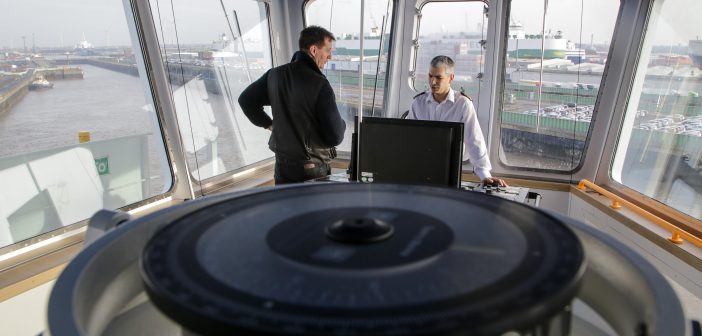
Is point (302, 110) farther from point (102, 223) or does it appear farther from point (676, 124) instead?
point (676, 124)

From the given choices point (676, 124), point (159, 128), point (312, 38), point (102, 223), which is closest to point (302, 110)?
point (312, 38)

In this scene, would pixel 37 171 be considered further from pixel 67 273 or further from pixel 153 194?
pixel 67 273

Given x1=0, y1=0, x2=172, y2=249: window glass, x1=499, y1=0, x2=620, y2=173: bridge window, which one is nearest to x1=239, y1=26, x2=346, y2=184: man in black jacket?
x1=0, y1=0, x2=172, y2=249: window glass

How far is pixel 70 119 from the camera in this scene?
8.64 feet

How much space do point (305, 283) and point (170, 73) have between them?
9.03 feet

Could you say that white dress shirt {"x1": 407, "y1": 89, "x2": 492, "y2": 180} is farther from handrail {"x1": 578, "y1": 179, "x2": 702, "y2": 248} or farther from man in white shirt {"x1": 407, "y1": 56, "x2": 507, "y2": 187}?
handrail {"x1": 578, "y1": 179, "x2": 702, "y2": 248}

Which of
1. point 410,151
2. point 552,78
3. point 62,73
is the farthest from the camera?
point 552,78

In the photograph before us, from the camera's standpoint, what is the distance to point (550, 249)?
780mm

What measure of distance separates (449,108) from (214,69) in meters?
1.75

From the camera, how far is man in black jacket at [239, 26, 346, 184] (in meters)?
2.66

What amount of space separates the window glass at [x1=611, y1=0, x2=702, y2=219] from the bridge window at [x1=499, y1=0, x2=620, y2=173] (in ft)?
0.91

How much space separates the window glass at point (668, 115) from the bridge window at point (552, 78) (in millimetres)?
278

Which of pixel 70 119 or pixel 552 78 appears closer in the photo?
pixel 70 119

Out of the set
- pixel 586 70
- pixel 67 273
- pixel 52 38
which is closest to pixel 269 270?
pixel 67 273
